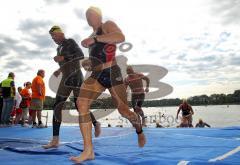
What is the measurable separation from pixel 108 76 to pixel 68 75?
4.03 ft

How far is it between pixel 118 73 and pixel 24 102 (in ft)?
26.1

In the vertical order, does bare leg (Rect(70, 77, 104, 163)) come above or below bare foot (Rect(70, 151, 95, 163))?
above

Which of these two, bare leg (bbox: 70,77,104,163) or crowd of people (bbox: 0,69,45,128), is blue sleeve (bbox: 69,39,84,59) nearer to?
Answer: bare leg (bbox: 70,77,104,163)

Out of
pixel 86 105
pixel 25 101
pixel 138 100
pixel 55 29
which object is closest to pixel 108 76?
pixel 86 105

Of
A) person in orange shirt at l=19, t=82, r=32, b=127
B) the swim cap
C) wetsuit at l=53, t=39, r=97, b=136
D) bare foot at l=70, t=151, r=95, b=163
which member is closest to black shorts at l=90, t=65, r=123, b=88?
bare foot at l=70, t=151, r=95, b=163

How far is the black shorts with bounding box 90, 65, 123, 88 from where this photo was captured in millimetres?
3609

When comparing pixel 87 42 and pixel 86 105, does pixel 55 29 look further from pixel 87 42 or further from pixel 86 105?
pixel 86 105

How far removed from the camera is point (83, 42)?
3.36 m

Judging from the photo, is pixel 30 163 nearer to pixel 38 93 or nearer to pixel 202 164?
pixel 202 164

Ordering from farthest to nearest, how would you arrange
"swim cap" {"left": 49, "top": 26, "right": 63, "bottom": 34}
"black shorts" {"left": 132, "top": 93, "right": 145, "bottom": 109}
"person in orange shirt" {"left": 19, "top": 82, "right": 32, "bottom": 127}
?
"person in orange shirt" {"left": 19, "top": 82, "right": 32, "bottom": 127} < "black shorts" {"left": 132, "top": 93, "right": 145, "bottom": 109} < "swim cap" {"left": 49, "top": 26, "right": 63, "bottom": 34}

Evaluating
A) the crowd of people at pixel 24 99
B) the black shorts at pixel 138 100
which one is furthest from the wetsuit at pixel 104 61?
the crowd of people at pixel 24 99

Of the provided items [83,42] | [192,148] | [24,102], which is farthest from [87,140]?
[24,102]

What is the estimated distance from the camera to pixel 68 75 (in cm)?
465

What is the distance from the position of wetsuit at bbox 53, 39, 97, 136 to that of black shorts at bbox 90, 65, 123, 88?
40.0 inches
